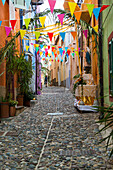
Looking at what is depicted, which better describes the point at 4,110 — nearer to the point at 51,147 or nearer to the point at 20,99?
the point at 20,99

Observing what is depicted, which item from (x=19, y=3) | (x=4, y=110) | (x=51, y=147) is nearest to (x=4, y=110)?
(x=4, y=110)

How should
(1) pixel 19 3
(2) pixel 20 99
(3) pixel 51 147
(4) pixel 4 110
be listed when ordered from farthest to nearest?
(2) pixel 20 99 < (1) pixel 19 3 < (4) pixel 4 110 < (3) pixel 51 147

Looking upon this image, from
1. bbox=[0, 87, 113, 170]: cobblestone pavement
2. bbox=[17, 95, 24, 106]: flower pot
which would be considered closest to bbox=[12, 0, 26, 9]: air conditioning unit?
bbox=[17, 95, 24, 106]: flower pot

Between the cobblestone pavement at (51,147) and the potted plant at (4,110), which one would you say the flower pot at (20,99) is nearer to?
the potted plant at (4,110)

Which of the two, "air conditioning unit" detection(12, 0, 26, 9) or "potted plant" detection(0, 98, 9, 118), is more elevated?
"air conditioning unit" detection(12, 0, 26, 9)

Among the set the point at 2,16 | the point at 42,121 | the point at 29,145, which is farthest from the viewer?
the point at 2,16

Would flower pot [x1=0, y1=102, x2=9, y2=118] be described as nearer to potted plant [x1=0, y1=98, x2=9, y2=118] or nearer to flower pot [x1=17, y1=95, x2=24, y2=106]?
potted plant [x1=0, y1=98, x2=9, y2=118]

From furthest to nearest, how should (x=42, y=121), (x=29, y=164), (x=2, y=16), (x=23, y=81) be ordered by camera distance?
(x=23, y=81) < (x=2, y=16) < (x=42, y=121) < (x=29, y=164)

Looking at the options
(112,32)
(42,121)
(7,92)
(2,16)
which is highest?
(2,16)

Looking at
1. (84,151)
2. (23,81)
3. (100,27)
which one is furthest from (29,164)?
(23,81)

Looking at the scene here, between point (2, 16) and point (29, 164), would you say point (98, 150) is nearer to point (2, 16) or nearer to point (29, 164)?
point (29, 164)

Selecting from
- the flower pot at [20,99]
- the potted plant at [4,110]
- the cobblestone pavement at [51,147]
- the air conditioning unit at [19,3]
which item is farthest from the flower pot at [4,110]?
the air conditioning unit at [19,3]

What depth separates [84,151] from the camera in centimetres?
335

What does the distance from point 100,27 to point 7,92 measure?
11.5 ft
